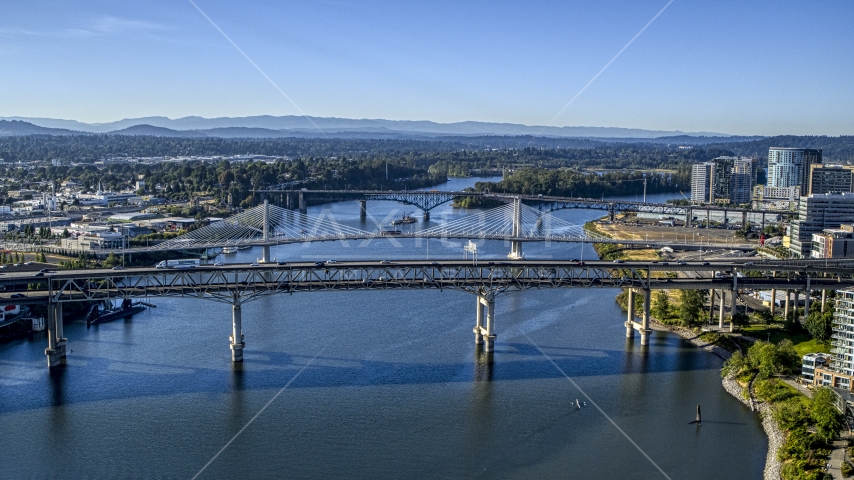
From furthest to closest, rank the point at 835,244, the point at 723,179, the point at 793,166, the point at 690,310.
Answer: the point at 793,166 → the point at 723,179 → the point at 835,244 → the point at 690,310

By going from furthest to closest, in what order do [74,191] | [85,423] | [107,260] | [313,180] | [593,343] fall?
[313,180], [74,191], [107,260], [593,343], [85,423]

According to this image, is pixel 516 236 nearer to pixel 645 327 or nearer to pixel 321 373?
pixel 645 327

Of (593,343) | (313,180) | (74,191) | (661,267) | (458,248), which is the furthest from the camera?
(313,180)

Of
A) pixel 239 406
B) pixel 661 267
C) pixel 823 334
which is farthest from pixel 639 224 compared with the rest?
pixel 239 406

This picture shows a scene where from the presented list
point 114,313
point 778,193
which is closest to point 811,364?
point 114,313

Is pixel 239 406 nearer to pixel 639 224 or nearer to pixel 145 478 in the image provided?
pixel 145 478

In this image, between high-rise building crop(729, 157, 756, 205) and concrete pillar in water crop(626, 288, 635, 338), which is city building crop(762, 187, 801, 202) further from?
concrete pillar in water crop(626, 288, 635, 338)

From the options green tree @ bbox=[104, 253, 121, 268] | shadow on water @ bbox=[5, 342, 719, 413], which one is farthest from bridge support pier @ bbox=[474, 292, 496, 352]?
green tree @ bbox=[104, 253, 121, 268]

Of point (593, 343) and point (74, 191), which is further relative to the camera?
point (74, 191)
